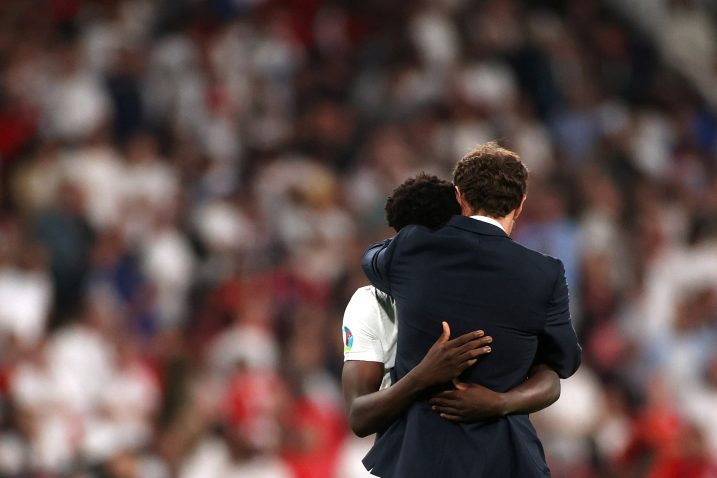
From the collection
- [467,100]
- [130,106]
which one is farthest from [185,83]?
[467,100]

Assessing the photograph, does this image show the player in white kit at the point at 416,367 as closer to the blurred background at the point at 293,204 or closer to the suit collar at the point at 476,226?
the suit collar at the point at 476,226

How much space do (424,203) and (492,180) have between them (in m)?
0.23

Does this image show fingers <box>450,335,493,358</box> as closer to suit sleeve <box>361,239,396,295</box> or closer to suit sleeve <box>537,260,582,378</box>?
suit sleeve <box>537,260,582,378</box>

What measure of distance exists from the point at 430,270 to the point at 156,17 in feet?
25.3

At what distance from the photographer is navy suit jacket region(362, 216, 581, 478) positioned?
3.22m

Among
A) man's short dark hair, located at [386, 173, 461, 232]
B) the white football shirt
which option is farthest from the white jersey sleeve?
man's short dark hair, located at [386, 173, 461, 232]

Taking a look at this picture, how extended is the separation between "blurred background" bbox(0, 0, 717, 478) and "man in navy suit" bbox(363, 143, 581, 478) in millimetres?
3762

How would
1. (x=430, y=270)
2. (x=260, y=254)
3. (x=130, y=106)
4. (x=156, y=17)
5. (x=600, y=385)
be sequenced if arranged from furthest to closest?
(x=156, y=17) < (x=130, y=106) < (x=260, y=254) < (x=600, y=385) < (x=430, y=270)

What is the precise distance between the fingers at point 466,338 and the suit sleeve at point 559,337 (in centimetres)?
18

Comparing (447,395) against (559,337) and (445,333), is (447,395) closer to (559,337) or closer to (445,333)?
(445,333)

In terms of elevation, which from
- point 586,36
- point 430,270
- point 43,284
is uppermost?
point 586,36

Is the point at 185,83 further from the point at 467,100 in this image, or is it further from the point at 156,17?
the point at 467,100

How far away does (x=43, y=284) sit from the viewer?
27.1 feet

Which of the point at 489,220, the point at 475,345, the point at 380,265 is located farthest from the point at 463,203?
the point at 475,345
